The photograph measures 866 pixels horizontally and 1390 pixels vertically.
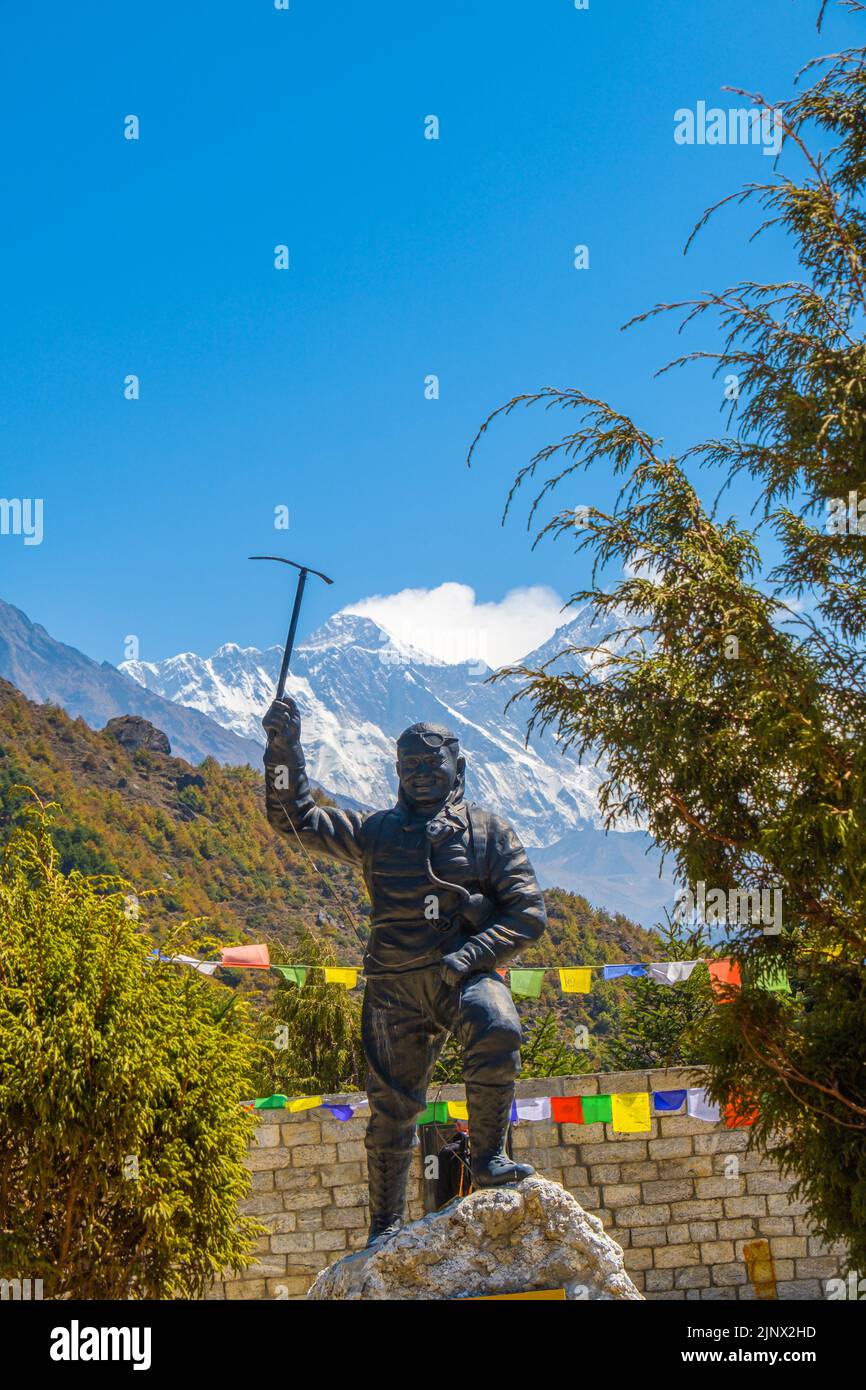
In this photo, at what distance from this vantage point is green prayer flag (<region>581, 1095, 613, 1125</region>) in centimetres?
1055

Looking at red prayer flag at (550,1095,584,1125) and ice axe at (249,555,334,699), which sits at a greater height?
ice axe at (249,555,334,699)

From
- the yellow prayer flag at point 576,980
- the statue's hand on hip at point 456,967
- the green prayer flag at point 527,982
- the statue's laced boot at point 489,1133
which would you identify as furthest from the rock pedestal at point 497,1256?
the yellow prayer flag at point 576,980

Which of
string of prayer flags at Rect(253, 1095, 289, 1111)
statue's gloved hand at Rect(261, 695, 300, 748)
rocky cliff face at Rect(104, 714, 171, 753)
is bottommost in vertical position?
string of prayer flags at Rect(253, 1095, 289, 1111)

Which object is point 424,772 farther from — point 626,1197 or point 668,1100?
point 626,1197

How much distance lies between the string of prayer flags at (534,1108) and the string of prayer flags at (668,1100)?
87cm

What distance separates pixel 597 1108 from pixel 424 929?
581cm

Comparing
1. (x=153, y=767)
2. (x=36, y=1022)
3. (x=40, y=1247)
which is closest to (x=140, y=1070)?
(x=36, y=1022)

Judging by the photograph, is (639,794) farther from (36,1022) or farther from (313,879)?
(313,879)

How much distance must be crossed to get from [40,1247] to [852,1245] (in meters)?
4.24

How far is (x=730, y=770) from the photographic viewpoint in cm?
577

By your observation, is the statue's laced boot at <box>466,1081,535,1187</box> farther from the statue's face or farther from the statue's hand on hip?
the statue's face

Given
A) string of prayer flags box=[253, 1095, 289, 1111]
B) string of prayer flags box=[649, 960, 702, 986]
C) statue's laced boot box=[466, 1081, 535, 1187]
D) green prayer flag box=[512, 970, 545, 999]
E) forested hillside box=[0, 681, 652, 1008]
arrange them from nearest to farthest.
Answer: statue's laced boot box=[466, 1081, 535, 1187], string of prayer flags box=[253, 1095, 289, 1111], green prayer flag box=[512, 970, 545, 999], string of prayer flags box=[649, 960, 702, 986], forested hillside box=[0, 681, 652, 1008]

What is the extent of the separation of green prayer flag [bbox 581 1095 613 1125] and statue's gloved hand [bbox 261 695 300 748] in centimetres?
609

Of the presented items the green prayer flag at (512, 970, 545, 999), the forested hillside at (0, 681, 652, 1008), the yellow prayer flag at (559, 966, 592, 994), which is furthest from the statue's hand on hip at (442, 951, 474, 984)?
the forested hillside at (0, 681, 652, 1008)
